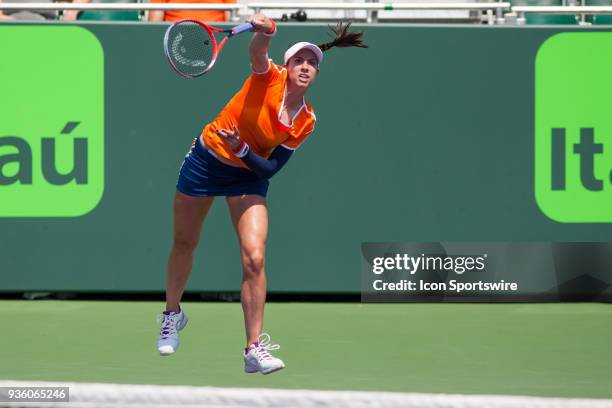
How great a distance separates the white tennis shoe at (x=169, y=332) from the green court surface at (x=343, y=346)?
7 centimetres

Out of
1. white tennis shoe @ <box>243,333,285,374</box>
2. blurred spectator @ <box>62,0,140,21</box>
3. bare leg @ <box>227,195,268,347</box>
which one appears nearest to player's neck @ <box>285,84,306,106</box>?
bare leg @ <box>227,195,268,347</box>

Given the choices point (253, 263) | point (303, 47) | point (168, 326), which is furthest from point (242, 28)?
point (168, 326)

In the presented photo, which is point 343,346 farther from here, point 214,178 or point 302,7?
point 302,7

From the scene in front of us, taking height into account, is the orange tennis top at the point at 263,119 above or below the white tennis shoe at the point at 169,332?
above

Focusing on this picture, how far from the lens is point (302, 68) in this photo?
600 centimetres

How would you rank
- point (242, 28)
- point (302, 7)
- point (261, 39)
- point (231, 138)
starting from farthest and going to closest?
point (302, 7) → point (231, 138) → point (261, 39) → point (242, 28)

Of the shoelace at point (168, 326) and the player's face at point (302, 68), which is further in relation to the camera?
the shoelace at point (168, 326)

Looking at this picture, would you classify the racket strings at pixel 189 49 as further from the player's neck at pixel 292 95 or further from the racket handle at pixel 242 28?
the racket handle at pixel 242 28

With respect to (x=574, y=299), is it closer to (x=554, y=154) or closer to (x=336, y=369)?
(x=554, y=154)

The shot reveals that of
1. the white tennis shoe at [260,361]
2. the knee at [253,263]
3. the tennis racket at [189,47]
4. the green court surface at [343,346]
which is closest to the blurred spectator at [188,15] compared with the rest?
the green court surface at [343,346]

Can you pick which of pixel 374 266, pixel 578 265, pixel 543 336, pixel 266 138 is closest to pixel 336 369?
pixel 266 138

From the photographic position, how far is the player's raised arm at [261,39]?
5.66 metres

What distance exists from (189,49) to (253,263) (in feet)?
3.86

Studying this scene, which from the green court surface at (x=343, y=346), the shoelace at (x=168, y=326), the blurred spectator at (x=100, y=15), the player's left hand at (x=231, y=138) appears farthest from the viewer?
the blurred spectator at (x=100, y=15)
